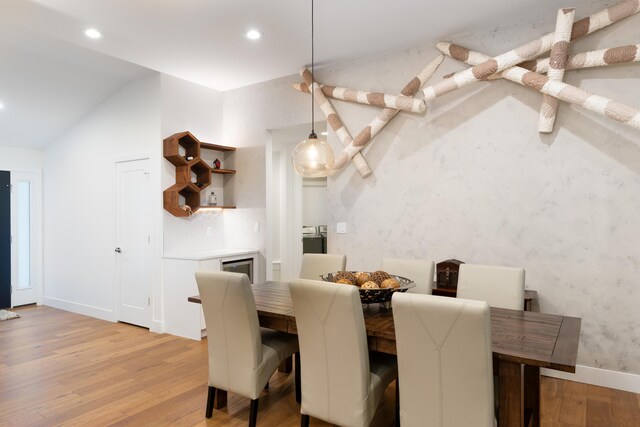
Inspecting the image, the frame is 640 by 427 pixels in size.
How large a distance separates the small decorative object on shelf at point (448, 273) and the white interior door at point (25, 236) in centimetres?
586

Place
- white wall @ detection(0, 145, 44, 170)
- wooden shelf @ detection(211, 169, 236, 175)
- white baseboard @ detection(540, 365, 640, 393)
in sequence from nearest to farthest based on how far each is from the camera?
1. white baseboard @ detection(540, 365, 640, 393)
2. wooden shelf @ detection(211, 169, 236, 175)
3. white wall @ detection(0, 145, 44, 170)

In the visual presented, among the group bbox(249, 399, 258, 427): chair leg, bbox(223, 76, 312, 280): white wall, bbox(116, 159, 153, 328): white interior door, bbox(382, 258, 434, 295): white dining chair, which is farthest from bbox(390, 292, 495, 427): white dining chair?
bbox(116, 159, 153, 328): white interior door

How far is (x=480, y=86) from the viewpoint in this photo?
11.3 feet

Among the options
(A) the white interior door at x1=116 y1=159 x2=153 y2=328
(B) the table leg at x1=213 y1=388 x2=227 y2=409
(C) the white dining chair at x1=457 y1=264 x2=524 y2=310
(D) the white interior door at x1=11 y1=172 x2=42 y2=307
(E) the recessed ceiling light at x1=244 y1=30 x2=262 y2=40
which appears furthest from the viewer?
(D) the white interior door at x1=11 y1=172 x2=42 y2=307

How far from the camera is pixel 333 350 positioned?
6.76 feet

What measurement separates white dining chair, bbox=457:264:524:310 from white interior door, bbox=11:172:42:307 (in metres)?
6.16

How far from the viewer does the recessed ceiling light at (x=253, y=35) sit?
3451 millimetres

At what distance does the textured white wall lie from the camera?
116 inches

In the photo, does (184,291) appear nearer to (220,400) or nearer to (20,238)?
(220,400)

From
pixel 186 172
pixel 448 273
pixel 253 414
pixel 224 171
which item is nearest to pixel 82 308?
pixel 186 172

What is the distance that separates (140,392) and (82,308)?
301cm

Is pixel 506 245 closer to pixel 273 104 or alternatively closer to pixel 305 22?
pixel 305 22

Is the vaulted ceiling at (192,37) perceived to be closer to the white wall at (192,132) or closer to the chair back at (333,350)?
the white wall at (192,132)

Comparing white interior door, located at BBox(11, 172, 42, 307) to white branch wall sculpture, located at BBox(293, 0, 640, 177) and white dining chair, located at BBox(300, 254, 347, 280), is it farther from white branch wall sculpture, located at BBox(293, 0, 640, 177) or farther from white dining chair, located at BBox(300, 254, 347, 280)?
white branch wall sculpture, located at BBox(293, 0, 640, 177)
